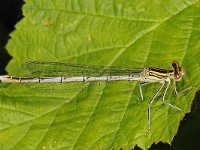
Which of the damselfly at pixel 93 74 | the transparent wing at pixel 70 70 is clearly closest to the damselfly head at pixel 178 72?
the damselfly at pixel 93 74

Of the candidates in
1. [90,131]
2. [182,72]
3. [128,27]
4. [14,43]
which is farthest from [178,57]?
[14,43]

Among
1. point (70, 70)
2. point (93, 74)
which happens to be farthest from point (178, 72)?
point (70, 70)

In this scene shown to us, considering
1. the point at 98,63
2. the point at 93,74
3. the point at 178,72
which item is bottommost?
the point at 178,72

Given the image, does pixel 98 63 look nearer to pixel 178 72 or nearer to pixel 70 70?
pixel 70 70

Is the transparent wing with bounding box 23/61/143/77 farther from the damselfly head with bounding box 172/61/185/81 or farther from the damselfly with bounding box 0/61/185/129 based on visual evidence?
the damselfly head with bounding box 172/61/185/81

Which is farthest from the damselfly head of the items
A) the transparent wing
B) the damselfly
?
the transparent wing

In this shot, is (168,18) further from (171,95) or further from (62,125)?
(62,125)
